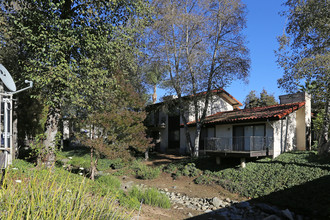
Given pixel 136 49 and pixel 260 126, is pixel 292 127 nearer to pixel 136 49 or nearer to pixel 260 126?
pixel 260 126

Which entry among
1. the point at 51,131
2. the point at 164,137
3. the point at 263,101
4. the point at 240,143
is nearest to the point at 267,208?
the point at 240,143

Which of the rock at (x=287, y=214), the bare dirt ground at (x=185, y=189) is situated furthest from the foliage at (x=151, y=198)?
the rock at (x=287, y=214)

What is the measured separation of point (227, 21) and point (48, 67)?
13.8 m

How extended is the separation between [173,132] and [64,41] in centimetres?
1796

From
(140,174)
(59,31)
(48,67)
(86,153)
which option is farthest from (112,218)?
(86,153)

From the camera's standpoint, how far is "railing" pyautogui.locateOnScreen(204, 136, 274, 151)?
599 inches

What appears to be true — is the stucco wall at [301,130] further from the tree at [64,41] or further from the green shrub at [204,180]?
the tree at [64,41]

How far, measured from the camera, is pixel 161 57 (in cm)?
1928

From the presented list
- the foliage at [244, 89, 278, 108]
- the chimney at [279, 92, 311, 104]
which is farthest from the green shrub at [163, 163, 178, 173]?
the foliage at [244, 89, 278, 108]

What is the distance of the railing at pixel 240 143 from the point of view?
15207 mm

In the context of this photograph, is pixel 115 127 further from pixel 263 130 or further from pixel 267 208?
pixel 263 130

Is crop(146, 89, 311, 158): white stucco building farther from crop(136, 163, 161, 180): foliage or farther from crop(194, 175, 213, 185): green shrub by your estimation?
crop(136, 163, 161, 180): foliage

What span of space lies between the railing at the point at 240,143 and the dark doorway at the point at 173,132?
883 cm

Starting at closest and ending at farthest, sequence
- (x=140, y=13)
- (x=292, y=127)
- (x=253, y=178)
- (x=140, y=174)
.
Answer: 1. (x=140, y=13)
2. (x=253, y=178)
3. (x=140, y=174)
4. (x=292, y=127)
